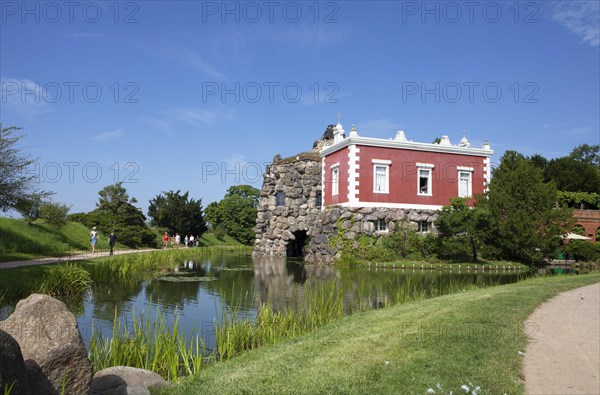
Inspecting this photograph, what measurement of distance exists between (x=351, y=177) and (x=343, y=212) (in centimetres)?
216

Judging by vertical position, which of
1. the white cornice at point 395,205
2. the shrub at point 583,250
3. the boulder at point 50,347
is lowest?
the boulder at point 50,347

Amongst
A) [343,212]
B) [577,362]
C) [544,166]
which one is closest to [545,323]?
[577,362]

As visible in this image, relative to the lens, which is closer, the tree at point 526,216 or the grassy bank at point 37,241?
the grassy bank at point 37,241

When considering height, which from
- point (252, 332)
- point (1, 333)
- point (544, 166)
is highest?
Answer: point (544, 166)

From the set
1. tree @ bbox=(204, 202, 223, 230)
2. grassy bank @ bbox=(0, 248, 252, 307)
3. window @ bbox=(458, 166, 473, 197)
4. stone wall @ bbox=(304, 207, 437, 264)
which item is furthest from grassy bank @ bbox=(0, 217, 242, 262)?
tree @ bbox=(204, 202, 223, 230)

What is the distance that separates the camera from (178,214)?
47000 millimetres

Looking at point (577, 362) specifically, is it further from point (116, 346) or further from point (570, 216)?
point (570, 216)

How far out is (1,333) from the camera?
150 inches

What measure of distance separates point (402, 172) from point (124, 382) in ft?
85.7

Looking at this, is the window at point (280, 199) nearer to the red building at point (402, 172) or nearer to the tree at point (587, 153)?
the red building at point (402, 172)

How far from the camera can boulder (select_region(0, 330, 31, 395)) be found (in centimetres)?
372

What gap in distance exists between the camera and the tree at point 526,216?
84.4 ft

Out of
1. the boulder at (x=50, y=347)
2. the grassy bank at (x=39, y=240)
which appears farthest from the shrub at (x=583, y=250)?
the boulder at (x=50, y=347)

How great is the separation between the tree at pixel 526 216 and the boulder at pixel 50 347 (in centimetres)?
2447
